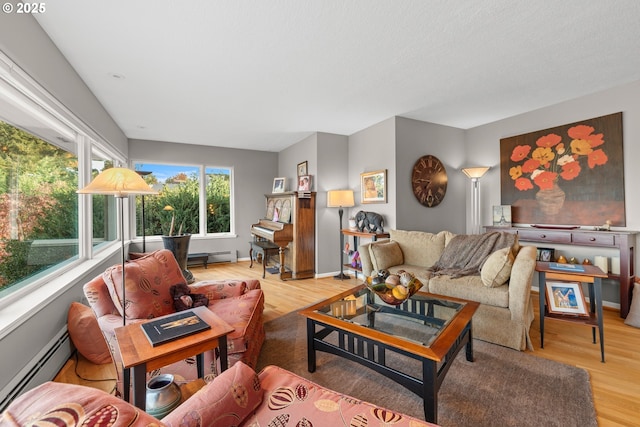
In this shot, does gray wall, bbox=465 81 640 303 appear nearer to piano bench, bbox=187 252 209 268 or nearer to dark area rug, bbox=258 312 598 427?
dark area rug, bbox=258 312 598 427

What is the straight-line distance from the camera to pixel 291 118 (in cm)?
417

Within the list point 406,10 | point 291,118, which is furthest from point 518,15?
point 291,118

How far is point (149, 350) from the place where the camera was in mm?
1324

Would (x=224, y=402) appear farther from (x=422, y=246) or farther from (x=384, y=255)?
(x=422, y=246)

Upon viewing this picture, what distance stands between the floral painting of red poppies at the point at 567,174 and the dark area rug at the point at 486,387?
233 centimetres

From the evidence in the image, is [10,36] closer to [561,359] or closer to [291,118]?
[291,118]

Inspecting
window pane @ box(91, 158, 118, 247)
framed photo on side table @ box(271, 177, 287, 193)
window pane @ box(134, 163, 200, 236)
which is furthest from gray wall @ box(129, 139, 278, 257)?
window pane @ box(91, 158, 118, 247)

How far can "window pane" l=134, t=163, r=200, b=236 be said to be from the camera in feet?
18.2

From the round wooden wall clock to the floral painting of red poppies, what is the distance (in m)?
0.84

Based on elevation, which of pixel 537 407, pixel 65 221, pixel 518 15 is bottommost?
pixel 537 407

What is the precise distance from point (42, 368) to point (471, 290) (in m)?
3.32

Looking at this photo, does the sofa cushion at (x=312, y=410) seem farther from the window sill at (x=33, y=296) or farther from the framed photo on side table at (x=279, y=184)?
the framed photo on side table at (x=279, y=184)

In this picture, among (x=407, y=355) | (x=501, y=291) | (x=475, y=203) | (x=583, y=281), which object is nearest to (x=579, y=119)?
(x=475, y=203)

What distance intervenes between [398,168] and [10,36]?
12.8 ft
